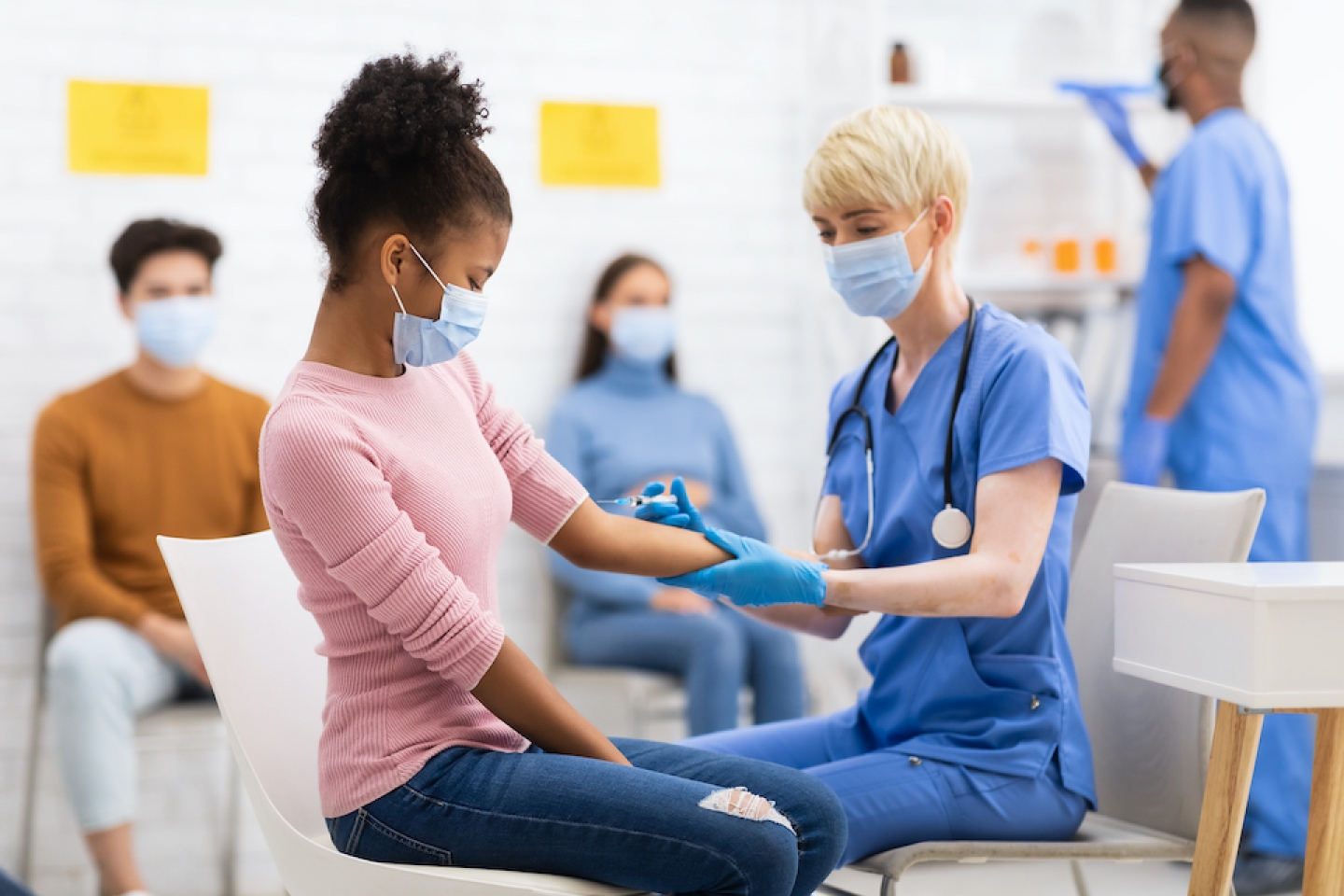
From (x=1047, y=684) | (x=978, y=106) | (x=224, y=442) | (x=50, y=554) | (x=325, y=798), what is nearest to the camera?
(x=325, y=798)

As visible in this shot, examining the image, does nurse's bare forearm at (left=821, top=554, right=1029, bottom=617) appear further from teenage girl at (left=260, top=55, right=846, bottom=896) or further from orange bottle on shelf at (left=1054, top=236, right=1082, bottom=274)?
orange bottle on shelf at (left=1054, top=236, right=1082, bottom=274)

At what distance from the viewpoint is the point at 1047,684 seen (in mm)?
1364

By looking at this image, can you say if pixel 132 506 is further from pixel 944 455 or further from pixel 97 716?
pixel 944 455

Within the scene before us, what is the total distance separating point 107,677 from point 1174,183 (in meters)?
2.30

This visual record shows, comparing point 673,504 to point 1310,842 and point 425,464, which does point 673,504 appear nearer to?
point 425,464

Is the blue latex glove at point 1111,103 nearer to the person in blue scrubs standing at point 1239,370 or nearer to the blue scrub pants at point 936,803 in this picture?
the person in blue scrubs standing at point 1239,370

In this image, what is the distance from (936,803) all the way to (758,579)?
1.00ft

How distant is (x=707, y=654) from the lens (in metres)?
2.54

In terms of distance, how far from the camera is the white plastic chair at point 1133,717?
4.25 feet

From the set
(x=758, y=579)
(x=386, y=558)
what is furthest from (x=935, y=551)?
(x=386, y=558)

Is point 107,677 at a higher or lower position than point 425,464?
lower

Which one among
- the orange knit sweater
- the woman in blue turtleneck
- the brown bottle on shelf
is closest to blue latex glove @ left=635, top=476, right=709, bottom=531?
the woman in blue turtleneck

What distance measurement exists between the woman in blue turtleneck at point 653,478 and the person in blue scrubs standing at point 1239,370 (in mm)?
880

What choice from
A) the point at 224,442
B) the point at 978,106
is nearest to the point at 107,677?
the point at 224,442
